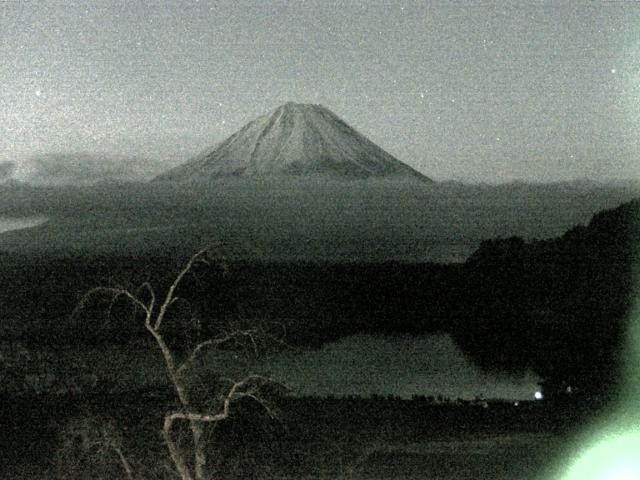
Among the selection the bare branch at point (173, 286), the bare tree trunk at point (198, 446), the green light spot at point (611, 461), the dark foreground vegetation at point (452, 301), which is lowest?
the dark foreground vegetation at point (452, 301)

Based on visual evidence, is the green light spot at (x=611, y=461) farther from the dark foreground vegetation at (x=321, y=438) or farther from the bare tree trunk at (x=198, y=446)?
the bare tree trunk at (x=198, y=446)

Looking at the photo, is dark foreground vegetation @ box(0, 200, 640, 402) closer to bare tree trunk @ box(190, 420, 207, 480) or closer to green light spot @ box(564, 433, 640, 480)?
green light spot @ box(564, 433, 640, 480)

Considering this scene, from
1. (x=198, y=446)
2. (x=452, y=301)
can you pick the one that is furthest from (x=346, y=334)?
(x=198, y=446)

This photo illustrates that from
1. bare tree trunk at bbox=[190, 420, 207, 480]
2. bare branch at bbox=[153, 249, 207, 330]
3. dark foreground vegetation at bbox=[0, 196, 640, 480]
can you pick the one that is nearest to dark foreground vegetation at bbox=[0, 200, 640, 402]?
dark foreground vegetation at bbox=[0, 196, 640, 480]

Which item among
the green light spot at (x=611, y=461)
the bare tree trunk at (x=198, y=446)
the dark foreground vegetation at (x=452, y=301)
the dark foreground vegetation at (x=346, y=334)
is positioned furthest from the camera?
the dark foreground vegetation at (x=452, y=301)

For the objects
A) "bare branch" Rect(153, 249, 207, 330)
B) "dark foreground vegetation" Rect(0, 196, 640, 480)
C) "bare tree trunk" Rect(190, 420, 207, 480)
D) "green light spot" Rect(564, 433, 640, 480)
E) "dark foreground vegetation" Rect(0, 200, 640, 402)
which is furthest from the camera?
"dark foreground vegetation" Rect(0, 200, 640, 402)

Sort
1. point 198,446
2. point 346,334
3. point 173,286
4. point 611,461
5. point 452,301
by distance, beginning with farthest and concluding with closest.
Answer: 1. point 452,301
2. point 346,334
3. point 611,461
4. point 198,446
5. point 173,286

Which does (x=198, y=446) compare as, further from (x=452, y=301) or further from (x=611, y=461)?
(x=452, y=301)

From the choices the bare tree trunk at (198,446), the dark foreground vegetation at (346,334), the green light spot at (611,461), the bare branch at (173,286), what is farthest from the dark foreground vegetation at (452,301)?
the bare branch at (173,286)

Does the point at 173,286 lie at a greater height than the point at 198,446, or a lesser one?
greater

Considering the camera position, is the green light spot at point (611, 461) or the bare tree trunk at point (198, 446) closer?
the bare tree trunk at point (198, 446)
